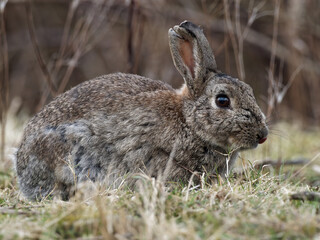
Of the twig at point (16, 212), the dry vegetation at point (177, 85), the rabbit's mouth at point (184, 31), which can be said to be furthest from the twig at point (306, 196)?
the rabbit's mouth at point (184, 31)

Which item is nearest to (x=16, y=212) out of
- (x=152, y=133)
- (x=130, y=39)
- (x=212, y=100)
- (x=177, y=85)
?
(x=152, y=133)

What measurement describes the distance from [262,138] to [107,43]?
9.29 meters

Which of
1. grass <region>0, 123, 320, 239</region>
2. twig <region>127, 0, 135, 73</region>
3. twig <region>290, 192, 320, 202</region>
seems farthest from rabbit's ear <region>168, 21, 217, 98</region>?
twig <region>127, 0, 135, 73</region>

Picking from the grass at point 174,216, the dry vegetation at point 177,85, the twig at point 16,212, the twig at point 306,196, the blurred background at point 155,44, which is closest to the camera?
the grass at point 174,216

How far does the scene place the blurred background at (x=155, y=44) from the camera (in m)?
8.19

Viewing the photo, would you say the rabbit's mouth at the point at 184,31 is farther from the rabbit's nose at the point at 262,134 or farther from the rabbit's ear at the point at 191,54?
the rabbit's nose at the point at 262,134

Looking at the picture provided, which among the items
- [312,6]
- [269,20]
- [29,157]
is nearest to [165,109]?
[29,157]

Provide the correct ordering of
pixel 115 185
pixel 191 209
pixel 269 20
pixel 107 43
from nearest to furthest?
pixel 191 209 → pixel 115 185 → pixel 269 20 → pixel 107 43

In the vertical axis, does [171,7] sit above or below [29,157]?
above

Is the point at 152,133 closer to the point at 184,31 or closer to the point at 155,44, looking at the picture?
the point at 184,31

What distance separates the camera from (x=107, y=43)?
13320 mm

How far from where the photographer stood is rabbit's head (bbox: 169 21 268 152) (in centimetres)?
458

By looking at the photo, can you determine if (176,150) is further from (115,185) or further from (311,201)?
(311,201)

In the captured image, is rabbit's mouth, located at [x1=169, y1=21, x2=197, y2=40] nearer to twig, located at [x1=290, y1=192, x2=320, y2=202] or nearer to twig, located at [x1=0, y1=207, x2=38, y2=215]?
twig, located at [x1=290, y1=192, x2=320, y2=202]
